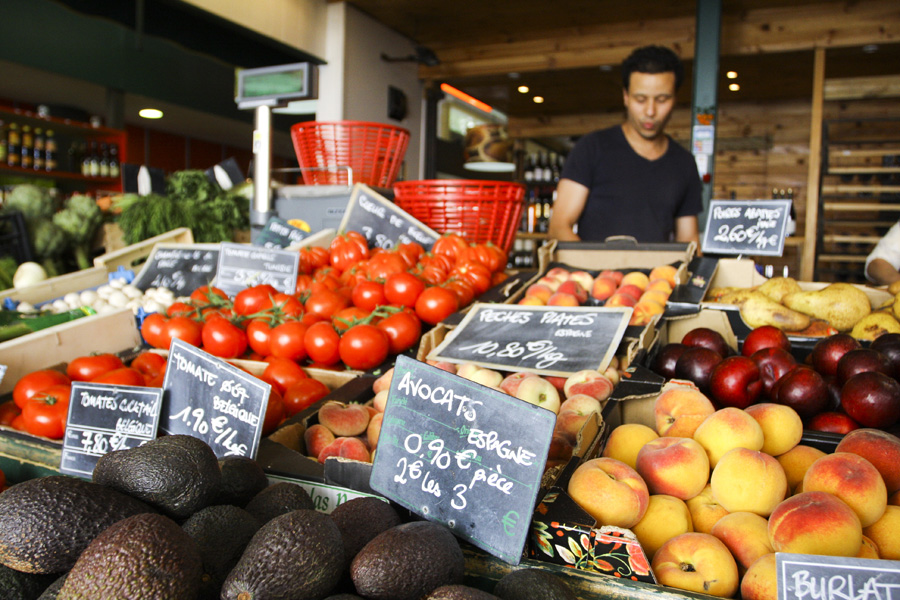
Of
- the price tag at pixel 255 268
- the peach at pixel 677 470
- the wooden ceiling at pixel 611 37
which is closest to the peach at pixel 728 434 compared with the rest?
the peach at pixel 677 470

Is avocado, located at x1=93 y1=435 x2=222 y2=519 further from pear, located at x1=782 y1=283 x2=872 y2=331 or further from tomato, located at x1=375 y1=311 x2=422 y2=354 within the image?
pear, located at x1=782 y1=283 x2=872 y2=331

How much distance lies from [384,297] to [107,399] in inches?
38.5

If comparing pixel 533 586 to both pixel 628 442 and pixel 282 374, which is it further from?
pixel 282 374

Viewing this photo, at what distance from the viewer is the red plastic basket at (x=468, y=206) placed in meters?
2.62

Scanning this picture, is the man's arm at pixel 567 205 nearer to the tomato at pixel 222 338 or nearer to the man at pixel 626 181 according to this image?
the man at pixel 626 181

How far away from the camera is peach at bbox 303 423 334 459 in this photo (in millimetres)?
1253

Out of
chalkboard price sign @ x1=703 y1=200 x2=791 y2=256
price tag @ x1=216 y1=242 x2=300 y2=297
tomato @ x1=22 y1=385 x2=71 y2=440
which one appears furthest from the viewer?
price tag @ x1=216 y1=242 x2=300 y2=297

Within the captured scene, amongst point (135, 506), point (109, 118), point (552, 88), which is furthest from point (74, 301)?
point (109, 118)

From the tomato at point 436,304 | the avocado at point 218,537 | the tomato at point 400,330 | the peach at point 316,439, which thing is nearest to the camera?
the avocado at point 218,537

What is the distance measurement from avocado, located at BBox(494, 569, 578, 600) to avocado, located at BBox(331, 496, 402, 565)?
0.18 meters

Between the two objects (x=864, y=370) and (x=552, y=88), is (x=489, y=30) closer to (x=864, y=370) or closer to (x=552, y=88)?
(x=552, y=88)

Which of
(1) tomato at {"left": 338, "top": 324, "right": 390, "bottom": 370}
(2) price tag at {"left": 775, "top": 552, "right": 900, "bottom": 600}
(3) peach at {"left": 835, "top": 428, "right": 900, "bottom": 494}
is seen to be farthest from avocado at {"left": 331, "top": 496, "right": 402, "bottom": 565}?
(1) tomato at {"left": 338, "top": 324, "right": 390, "bottom": 370}

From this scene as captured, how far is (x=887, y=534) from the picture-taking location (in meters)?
0.82

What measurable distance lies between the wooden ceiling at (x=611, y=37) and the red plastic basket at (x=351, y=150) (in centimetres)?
249
